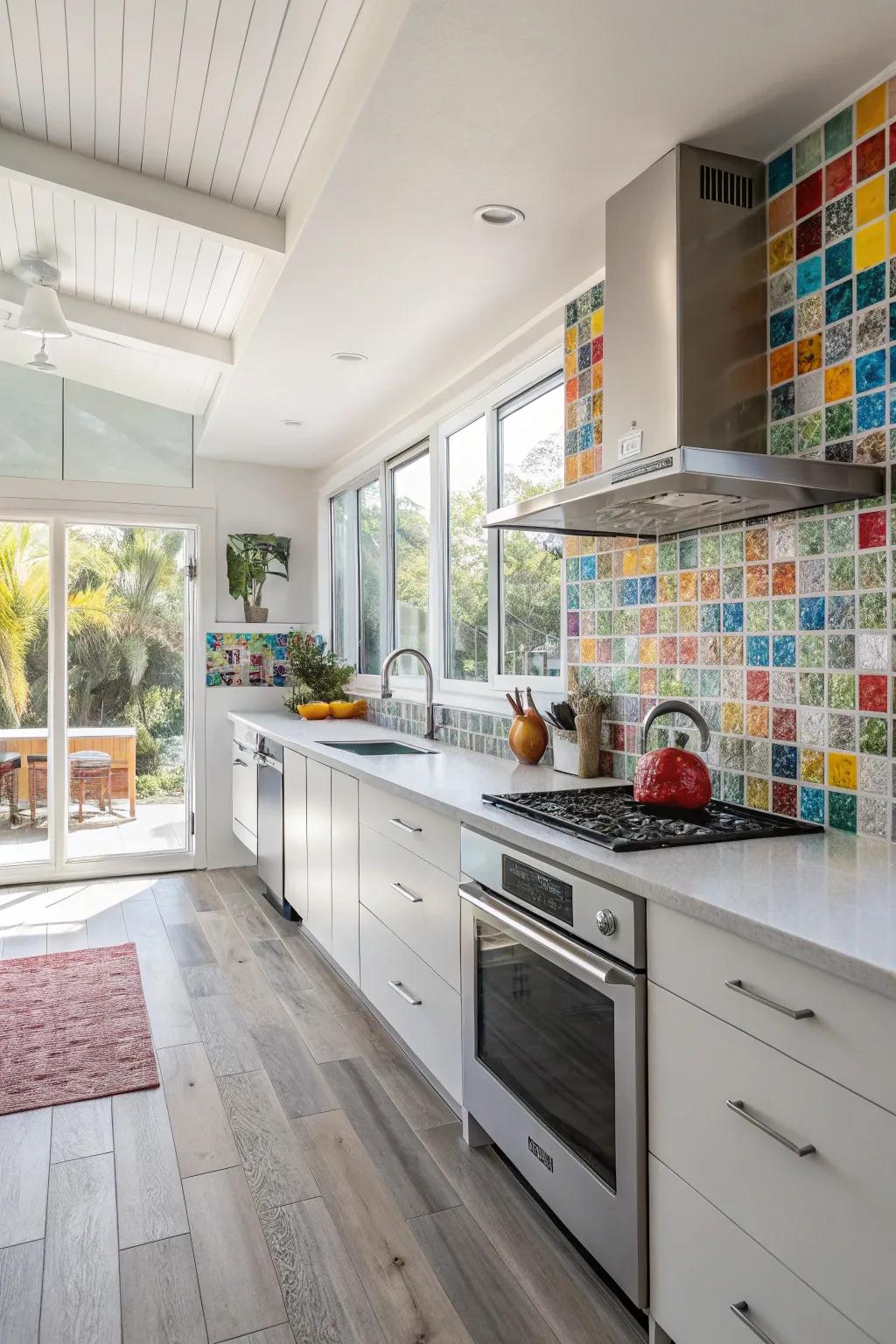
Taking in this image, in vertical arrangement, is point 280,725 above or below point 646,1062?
above

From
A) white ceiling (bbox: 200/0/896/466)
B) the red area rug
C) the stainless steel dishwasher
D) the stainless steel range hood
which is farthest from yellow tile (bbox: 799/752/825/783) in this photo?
the stainless steel dishwasher

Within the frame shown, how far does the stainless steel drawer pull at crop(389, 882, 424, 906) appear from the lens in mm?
2520

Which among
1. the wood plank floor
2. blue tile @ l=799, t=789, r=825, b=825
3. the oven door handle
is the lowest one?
the wood plank floor

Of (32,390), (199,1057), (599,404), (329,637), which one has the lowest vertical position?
(199,1057)

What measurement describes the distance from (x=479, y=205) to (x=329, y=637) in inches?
138

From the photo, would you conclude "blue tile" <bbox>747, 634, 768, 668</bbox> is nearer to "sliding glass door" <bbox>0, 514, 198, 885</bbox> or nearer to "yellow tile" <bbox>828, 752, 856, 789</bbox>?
"yellow tile" <bbox>828, 752, 856, 789</bbox>

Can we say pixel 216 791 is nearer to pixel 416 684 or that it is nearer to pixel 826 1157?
pixel 416 684

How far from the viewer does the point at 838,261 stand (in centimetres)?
183

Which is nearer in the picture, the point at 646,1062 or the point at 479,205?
the point at 646,1062

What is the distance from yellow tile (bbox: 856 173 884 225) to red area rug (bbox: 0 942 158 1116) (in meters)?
2.79

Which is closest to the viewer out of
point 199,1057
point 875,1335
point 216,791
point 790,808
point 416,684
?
point 875,1335

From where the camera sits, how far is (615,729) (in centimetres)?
260

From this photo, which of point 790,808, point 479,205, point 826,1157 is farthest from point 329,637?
point 826,1157

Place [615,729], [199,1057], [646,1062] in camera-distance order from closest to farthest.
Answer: [646,1062], [615,729], [199,1057]
